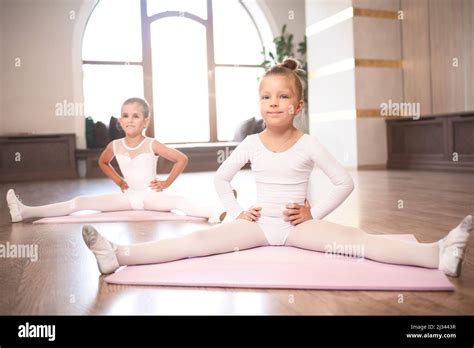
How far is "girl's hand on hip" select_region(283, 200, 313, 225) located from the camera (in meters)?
1.74

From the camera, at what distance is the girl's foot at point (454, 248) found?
135 centimetres

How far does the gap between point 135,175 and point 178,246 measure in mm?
1537

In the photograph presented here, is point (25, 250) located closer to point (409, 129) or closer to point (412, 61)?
point (409, 129)

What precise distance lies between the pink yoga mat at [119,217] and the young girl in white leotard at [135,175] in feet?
0.26

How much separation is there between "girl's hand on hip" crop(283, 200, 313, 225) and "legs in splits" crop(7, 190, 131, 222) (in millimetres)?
1677

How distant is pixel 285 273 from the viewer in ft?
4.91

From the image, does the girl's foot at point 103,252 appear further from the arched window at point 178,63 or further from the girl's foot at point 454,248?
the arched window at point 178,63

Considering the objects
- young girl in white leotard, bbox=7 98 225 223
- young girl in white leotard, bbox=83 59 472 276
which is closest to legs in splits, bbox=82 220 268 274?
young girl in white leotard, bbox=83 59 472 276

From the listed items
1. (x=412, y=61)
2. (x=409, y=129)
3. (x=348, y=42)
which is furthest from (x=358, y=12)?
(x=409, y=129)

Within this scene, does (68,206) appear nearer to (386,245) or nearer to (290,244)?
(290,244)

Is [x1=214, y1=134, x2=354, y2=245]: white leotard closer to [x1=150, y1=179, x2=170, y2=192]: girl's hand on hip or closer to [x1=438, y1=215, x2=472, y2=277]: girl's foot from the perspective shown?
[x1=438, y1=215, x2=472, y2=277]: girl's foot

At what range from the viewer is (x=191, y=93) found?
9.79 metres
